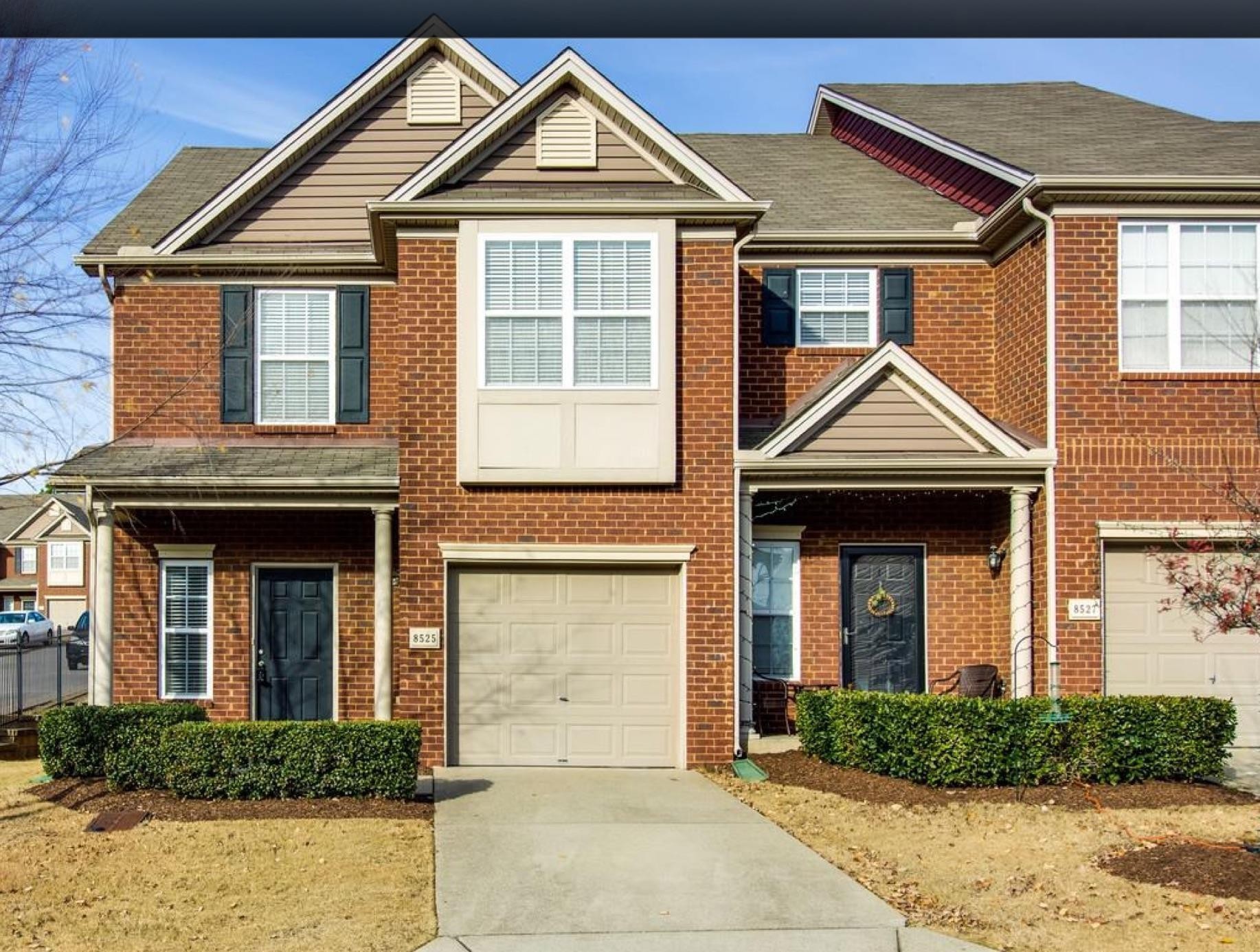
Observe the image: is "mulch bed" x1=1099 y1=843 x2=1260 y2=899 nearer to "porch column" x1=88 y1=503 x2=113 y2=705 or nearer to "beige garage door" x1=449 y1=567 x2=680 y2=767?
"beige garage door" x1=449 y1=567 x2=680 y2=767

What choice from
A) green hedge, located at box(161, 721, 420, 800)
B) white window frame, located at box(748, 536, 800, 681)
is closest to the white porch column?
white window frame, located at box(748, 536, 800, 681)

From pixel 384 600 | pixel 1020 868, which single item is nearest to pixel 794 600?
pixel 384 600

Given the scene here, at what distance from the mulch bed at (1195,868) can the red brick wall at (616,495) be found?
477 cm

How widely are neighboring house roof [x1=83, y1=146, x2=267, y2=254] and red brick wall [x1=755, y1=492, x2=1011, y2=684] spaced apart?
29.2ft

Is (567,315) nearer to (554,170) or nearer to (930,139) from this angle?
(554,170)

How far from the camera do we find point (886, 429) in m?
14.1

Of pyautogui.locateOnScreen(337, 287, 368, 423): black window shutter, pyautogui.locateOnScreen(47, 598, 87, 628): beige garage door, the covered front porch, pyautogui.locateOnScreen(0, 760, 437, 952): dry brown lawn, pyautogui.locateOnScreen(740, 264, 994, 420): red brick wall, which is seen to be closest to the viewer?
pyautogui.locateOnScreen(0, 760, 437, 952): dry brown lawn

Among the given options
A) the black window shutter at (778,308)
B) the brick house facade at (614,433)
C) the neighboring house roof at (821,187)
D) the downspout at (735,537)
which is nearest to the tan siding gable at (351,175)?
the brick house facade at (614,433)

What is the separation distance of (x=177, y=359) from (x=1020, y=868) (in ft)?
38.1

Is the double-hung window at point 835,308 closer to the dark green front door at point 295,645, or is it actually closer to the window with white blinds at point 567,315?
the window with white blinds at point 567,315

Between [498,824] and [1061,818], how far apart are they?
469 centimetres

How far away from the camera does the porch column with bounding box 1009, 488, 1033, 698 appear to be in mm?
13711

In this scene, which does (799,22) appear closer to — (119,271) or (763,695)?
(763,695)

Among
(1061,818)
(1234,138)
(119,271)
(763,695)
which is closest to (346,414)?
(119,271)
